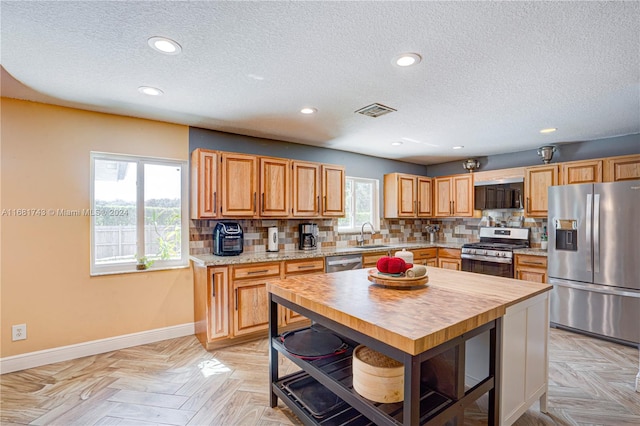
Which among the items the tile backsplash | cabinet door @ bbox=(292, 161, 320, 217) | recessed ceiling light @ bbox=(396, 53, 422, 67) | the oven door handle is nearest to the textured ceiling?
recessed ceiling light @ bbox=(396, 53, 422, 67)

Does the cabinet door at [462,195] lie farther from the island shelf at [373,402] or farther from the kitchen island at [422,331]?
the island shelf at [373,402]

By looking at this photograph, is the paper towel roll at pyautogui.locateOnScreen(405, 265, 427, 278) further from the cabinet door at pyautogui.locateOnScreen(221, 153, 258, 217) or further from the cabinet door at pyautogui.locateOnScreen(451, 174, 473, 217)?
the cabinet door at pyautogui.locateOnScreen(451, 174, 473, 217)

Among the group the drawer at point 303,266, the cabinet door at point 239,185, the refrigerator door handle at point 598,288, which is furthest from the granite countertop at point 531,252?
the cabinet door at point 239,185

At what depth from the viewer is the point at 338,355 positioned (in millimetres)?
1969

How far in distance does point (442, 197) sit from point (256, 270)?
12.0ft

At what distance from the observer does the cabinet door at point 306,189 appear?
3.91m

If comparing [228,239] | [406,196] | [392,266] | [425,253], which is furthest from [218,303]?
[406,196]

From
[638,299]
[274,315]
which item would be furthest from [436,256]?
[274,315]

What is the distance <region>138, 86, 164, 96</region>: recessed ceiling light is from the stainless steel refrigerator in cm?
439

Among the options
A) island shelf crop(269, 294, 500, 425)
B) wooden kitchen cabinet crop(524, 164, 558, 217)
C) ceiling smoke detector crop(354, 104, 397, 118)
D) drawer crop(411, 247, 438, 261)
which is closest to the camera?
island shelf crop(269, 294, 500, 425)

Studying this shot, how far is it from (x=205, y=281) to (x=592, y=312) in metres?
4.13

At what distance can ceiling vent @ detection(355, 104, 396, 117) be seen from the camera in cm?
287

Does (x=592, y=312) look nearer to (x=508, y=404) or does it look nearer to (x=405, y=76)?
(x=508, y=404)

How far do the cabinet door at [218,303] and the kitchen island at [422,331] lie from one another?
1141 millimetres
